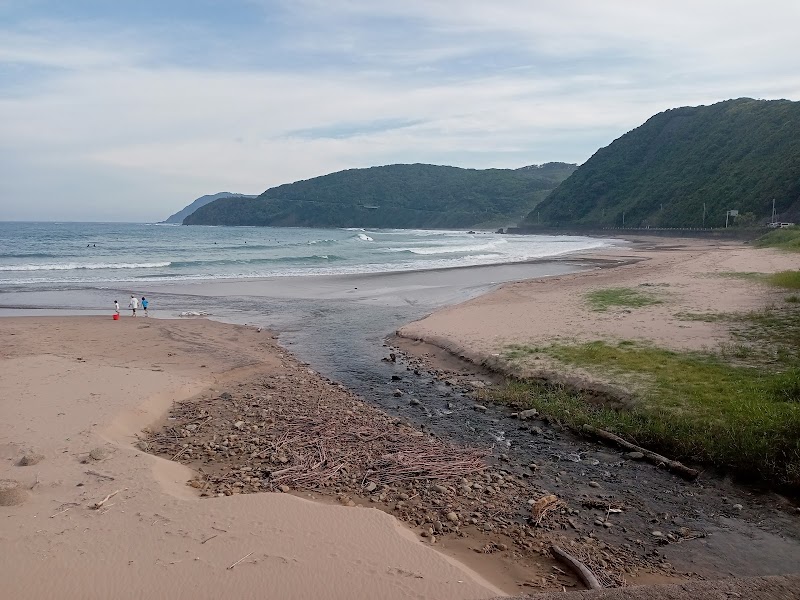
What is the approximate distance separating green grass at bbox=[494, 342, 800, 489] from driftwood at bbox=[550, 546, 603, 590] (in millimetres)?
3250

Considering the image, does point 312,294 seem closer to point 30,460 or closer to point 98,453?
point 98,453

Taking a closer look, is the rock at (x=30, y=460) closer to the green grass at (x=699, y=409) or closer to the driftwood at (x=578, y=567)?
the driftwood at (x=578, y=567)

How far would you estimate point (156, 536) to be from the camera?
5293mm

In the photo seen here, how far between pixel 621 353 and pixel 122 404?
9375 mm

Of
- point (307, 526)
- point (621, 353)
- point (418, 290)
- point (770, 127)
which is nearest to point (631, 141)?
point (770, 127)

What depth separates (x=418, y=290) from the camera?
27906 millimetres

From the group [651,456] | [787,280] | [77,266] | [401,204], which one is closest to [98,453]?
[651,456]

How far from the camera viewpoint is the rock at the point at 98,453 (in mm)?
7073

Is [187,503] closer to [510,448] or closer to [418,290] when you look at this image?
[510,448]

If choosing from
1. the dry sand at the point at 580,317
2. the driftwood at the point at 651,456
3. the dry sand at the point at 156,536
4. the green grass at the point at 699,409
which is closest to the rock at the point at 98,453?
the dry sand at the point at 156,536

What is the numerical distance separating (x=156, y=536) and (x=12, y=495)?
187 cm

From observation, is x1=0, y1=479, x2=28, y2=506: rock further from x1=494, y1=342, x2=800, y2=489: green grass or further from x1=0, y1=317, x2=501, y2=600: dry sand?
x1=494, y1=342, x2=800, y2=489: green grass

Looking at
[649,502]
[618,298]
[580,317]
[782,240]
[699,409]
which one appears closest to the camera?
[649,502]

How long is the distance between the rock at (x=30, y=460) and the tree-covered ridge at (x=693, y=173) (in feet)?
243
